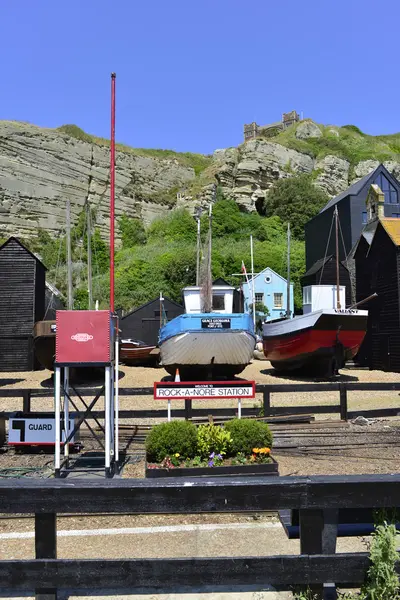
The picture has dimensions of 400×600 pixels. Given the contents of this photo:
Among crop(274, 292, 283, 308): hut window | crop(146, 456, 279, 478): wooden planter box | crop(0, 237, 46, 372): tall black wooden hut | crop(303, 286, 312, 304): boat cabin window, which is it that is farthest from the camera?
crop(274, 292, 283, 308): hut window

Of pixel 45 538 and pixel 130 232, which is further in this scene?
pixel 130 232

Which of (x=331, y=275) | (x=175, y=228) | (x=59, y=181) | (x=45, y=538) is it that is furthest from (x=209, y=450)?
(x=59, y=181)

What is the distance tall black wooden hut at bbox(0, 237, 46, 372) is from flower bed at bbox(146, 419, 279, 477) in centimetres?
2420

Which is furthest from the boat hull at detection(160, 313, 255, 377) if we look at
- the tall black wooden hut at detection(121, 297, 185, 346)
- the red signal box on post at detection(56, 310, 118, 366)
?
the tall black wooden hut at detection(121, 297, 185, 346)

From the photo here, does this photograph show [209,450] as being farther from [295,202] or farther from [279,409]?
[295,202]

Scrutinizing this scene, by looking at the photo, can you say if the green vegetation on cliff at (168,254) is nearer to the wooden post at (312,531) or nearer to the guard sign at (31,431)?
the guard sign at (31,431)

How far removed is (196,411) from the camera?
13.0 meters

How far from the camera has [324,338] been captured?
24.8 meters

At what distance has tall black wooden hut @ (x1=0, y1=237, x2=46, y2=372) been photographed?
30.5 metres

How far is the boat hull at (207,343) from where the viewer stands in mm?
21453

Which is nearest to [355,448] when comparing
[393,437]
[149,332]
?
[393,437]

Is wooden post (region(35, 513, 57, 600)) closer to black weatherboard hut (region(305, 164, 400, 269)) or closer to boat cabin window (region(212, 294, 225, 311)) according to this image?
boat cabin window (region(212, 294, 225, 311))

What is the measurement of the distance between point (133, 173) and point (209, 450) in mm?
82600

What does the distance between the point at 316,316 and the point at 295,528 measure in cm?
2114
